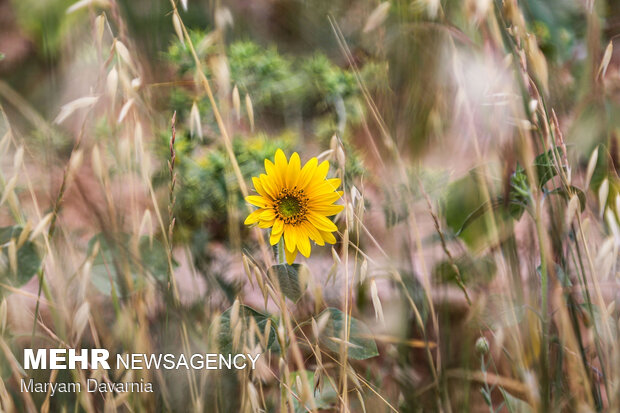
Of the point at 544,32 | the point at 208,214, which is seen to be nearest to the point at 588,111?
the point at 544,32

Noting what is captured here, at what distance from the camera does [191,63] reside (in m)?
0.77

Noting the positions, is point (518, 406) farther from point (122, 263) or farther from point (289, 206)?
point (122, 263)

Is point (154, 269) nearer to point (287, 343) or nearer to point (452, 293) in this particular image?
point (287, 343)

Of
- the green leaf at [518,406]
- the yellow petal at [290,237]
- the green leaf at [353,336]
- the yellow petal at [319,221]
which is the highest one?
the yellow petal at [319,221]

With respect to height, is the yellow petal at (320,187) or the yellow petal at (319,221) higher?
the yellow petal at (320,187)

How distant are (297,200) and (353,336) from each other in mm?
165

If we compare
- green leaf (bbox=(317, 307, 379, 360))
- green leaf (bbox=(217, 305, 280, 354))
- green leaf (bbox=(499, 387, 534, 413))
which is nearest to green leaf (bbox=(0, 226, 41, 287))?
green leaf (bbox=(217, 305, 280, 354))

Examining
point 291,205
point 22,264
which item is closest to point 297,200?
point 291,205

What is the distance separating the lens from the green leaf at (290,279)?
1.70ft

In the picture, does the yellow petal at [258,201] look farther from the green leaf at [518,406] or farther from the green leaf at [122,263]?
the green leaf at [518,406]

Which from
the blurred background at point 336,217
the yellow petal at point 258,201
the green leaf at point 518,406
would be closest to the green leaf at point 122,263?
the blurred background at point 336,217

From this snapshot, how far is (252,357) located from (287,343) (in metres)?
0.04

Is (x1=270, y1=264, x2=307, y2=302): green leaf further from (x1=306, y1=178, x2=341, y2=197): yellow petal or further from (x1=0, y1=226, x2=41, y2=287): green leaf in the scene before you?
(x1=0, y1=226, x2=41, y2=287): green leaf

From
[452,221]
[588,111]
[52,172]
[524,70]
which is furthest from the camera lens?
[588,111]
